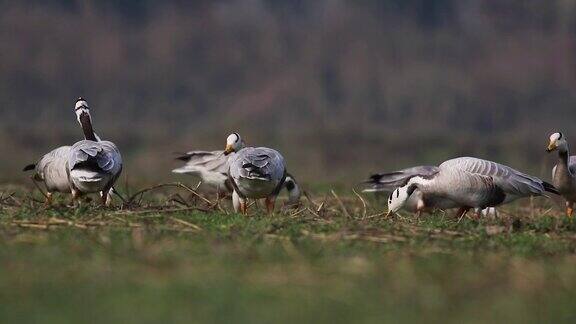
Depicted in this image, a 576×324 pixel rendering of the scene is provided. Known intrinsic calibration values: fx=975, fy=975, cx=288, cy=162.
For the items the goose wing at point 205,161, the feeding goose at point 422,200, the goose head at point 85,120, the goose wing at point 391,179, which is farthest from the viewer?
the goose wing at point 205,161

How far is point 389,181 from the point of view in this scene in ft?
46.6

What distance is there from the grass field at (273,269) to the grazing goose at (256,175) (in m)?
1.94

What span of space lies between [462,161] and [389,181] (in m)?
2.15

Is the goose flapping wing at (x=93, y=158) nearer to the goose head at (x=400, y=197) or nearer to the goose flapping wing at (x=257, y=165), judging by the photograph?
the goose flapping wing at (x=257, y=165)

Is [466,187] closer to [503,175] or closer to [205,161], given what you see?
[503,175]

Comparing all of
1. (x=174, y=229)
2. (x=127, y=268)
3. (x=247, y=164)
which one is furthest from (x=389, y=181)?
(x=127, y=268)

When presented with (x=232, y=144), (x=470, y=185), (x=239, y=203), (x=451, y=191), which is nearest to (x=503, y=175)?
(x=470, y=185)

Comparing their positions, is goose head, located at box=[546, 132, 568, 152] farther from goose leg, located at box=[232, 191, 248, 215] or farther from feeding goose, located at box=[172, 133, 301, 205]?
feeding goose, located at box=[172, 133, 301, 205]

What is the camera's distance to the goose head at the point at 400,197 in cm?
1219

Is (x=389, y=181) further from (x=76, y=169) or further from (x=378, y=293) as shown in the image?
(x=378, y=293)

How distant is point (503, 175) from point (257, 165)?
3.15 meters

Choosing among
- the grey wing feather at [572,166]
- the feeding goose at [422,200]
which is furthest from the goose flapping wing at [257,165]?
the grey wing feather at [572,166]

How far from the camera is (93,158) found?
Answer: 1101 cm

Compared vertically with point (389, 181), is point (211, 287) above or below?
below
